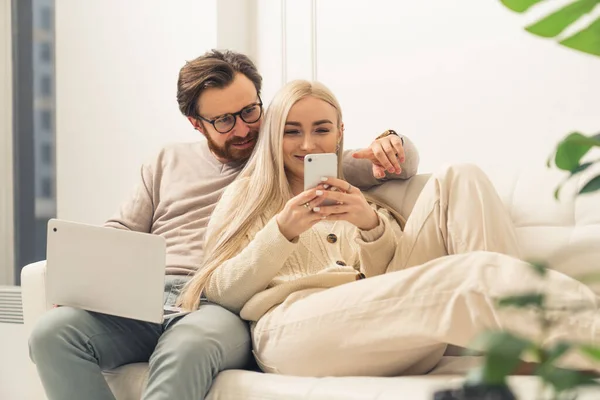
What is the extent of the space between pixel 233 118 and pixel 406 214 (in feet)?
1.78

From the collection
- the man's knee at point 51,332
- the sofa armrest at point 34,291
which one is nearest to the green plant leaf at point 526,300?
the man's knee at point 51,332

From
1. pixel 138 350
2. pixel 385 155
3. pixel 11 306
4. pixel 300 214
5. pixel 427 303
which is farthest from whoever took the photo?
pixel 11 306

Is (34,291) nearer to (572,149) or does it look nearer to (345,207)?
(345,207)

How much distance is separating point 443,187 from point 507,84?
87 centimetres

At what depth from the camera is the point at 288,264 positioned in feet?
6.24

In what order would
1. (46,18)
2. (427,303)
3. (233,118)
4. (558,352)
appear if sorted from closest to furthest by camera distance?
1. (558,352)
2. (427,303)
3. (233,118)
4. (46,18)

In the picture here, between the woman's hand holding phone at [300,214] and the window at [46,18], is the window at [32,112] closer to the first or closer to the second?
the window at [46,18]

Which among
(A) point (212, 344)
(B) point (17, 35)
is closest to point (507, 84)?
(A) point (212, 344)

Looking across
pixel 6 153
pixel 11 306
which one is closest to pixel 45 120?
pixel 6 153

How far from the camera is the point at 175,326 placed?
1.75 meters

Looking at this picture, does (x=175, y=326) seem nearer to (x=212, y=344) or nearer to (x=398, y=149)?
(x=212, y=344)

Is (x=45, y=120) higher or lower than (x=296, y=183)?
higher

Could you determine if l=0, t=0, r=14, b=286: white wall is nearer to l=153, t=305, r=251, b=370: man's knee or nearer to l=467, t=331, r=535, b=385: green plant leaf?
l=153, t=305, r=251, b=370: man's knee

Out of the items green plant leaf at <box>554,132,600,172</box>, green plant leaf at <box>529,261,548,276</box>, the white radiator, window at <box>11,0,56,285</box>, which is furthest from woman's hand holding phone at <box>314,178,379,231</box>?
window at <box>11,0,56,285</box>
